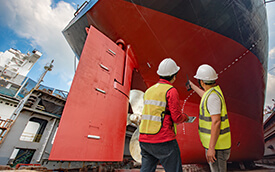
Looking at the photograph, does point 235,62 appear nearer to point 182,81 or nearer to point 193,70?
point 193,70

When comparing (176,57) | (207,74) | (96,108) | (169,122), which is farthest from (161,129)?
(176,57)

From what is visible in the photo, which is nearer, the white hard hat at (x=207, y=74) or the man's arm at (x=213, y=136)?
the man's arm at (x=213, y=136)

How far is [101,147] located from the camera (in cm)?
270

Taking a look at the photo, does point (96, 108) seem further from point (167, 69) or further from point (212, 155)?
point (212, 155)

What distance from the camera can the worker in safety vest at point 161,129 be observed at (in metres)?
1.01

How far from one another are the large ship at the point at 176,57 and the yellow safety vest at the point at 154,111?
1929mm

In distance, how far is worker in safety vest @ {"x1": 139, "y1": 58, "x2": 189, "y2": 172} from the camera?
1.01 m

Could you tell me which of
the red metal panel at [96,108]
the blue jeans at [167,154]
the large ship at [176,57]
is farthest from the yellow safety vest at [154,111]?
the large ship at [176,57]

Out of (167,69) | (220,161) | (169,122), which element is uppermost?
(167,69)

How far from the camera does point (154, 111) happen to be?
1.13 metres

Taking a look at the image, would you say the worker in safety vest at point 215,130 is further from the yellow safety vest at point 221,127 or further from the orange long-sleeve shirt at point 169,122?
the orange long-sleeve shirt at point 169,122

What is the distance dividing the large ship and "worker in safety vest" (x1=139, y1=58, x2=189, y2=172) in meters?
1.91

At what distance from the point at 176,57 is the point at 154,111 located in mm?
3249

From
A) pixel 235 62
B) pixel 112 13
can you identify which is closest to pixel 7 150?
pixel 112 13
